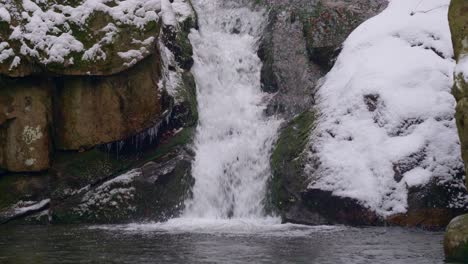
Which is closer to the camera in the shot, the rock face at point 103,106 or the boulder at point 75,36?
the boulder at point 75,36

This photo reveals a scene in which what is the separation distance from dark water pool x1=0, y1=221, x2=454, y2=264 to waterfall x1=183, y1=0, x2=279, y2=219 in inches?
81.1

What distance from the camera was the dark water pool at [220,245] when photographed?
8242mm

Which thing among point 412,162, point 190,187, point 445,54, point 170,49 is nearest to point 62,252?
point 190,187

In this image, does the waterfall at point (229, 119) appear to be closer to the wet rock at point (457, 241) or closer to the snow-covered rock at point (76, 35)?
the snow-covered rock at point (76, 35)

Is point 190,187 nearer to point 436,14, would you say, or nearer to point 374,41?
point 374,41

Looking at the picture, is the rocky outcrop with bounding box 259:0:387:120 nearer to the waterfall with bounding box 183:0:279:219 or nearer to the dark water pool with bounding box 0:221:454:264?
the waterfall with bounding box 183:0:279:219

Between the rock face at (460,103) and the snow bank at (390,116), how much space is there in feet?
13.1

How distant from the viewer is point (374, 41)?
15.5 m

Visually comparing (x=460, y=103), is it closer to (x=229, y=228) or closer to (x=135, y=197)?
(x=229, y=228)

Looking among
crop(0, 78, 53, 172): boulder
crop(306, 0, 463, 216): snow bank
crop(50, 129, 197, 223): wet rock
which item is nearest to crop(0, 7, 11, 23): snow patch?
crop(0, 78, 53, 172): boulder

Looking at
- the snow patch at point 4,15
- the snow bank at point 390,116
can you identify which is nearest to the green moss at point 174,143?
the snow bank at point 390,116

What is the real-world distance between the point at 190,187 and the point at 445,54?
679 centimetres

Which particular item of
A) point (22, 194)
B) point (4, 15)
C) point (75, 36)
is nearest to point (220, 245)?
point (22, 194)

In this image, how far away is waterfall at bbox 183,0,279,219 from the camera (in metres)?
14.1
